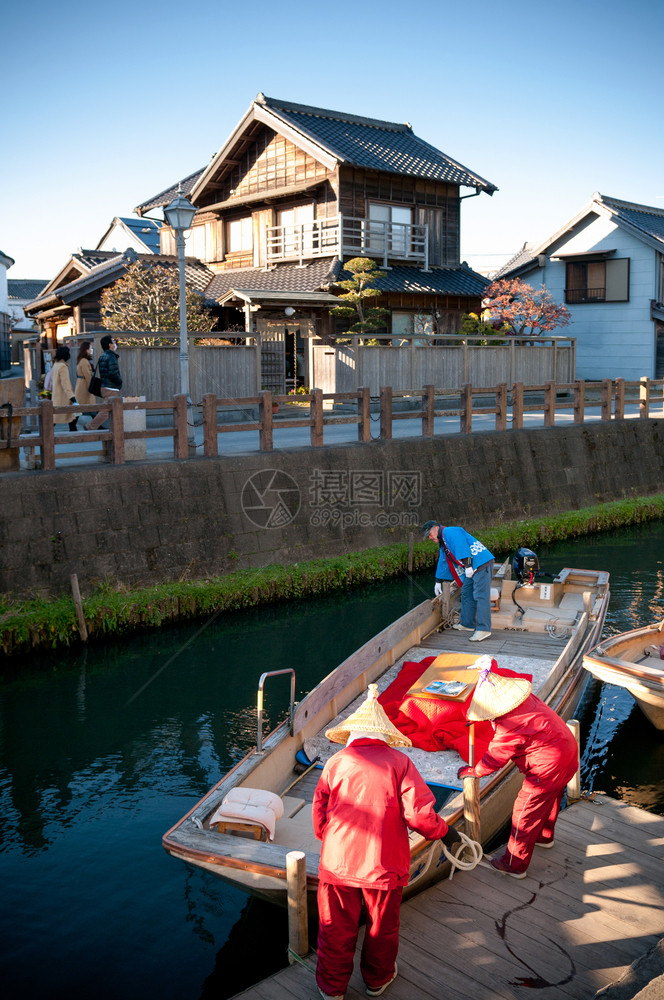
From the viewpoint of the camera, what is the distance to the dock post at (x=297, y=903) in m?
4.89

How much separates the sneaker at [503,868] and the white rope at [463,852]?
13cm

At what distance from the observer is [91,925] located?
6.24 meters

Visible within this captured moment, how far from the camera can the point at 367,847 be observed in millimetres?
4516

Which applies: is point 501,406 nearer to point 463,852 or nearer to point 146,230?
point 463,852

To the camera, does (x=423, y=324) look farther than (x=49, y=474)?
Yes

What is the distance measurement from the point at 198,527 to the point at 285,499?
6.06 ft

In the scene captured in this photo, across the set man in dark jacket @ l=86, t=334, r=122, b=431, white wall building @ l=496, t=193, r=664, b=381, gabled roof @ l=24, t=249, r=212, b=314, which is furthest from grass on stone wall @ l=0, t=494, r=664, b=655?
white wall building @ l=496, t=193, r=664, b=381

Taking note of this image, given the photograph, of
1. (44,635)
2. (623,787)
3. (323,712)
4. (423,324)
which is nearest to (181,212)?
(44,635)

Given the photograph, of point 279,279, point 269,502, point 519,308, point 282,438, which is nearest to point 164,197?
point 279,279

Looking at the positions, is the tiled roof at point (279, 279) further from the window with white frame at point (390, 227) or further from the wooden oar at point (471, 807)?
the wooden oar at point (471, 807)

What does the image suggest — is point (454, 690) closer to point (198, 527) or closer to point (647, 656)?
point (647, 656)

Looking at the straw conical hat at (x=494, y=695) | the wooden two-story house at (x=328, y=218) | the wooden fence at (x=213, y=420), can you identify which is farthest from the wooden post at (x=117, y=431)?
the wooden two-story house at (x=328, y=218)

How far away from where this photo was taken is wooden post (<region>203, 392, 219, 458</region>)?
13.8 metres

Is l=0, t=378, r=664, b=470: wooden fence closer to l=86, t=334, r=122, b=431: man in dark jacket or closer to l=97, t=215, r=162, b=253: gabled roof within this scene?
l=86, t=334, r=122, b=431: man in dark jacket
